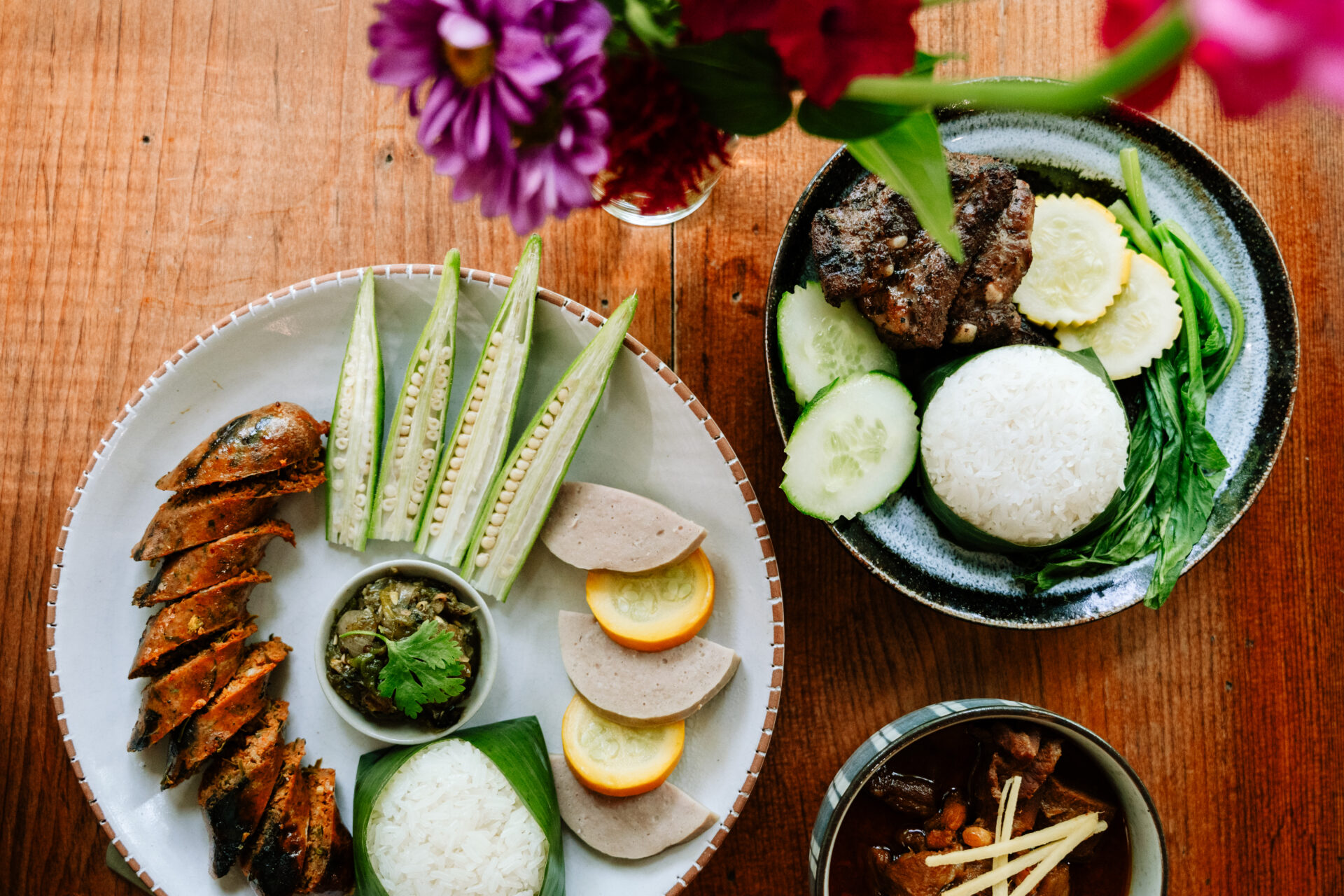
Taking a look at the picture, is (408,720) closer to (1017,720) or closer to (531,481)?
(531,481)

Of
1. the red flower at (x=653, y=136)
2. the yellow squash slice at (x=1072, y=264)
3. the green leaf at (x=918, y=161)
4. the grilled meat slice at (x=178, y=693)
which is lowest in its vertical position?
the grilled meat slice at (x=178, y=693)

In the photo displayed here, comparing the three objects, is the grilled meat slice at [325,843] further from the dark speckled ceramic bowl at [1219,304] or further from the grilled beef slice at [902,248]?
the grilled beef slice at [902,248]

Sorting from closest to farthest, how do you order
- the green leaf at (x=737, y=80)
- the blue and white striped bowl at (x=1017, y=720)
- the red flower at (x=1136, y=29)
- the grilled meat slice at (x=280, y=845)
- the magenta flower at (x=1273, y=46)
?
the magenta flower at (x=1273, y=46), the red flower at (x=1136, y=29), the green leaf at (x=737, y=80), the blue and white striped bowl at (x=1017, y=720), the grilled meat slice at (x=280, y=845)

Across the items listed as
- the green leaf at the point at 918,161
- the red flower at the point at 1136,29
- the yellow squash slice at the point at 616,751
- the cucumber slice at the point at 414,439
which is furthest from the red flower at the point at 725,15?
the yellow squash slice at the point at 616,751

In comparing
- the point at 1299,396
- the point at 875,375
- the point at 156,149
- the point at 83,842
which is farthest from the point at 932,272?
the point at 83,842

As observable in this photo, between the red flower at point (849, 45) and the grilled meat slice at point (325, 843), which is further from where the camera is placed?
the grilled meat slice at point (325, 843)
